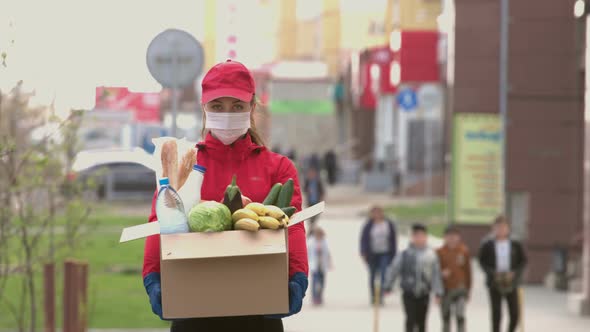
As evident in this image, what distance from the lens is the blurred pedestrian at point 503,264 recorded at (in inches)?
721

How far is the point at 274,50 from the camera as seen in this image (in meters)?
117

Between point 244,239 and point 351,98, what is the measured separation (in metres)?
75.1

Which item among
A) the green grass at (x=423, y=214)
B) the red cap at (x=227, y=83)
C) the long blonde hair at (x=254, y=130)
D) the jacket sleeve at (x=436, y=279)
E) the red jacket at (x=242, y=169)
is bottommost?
the green grass at (x=423, y=214)

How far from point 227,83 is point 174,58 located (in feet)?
35.6

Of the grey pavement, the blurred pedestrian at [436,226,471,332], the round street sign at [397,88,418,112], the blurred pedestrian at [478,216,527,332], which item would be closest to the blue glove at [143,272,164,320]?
the blurred pedestrian at [436,226,471,332]

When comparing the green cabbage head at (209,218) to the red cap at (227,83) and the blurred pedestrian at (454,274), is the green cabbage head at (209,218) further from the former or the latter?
the blurred pedestrian at (454,274)

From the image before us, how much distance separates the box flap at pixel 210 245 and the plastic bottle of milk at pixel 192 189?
0.16 metres

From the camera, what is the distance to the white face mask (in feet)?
17.4

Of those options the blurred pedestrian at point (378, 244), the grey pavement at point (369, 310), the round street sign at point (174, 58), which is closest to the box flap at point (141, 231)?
the round street sign at point (174, 58)

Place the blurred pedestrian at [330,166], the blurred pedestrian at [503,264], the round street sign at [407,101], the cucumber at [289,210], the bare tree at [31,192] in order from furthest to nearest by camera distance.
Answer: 1. the blurred pedestrian at [330,166]
2. the round street sign at [407,101]
3. the blurred pedestrian at [503,264]
4. the bare tree at [31,192]
5. the cucumber at [289,210]

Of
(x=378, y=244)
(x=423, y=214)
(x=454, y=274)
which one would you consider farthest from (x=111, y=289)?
(x=423, y=214)

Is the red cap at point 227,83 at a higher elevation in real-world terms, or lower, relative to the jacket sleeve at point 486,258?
higher

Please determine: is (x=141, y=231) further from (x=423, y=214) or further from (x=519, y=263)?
(x=423, y=214)

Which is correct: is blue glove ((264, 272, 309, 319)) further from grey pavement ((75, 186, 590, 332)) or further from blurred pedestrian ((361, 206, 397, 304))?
blurred pedestrian ((361, 206, 397, 304))
